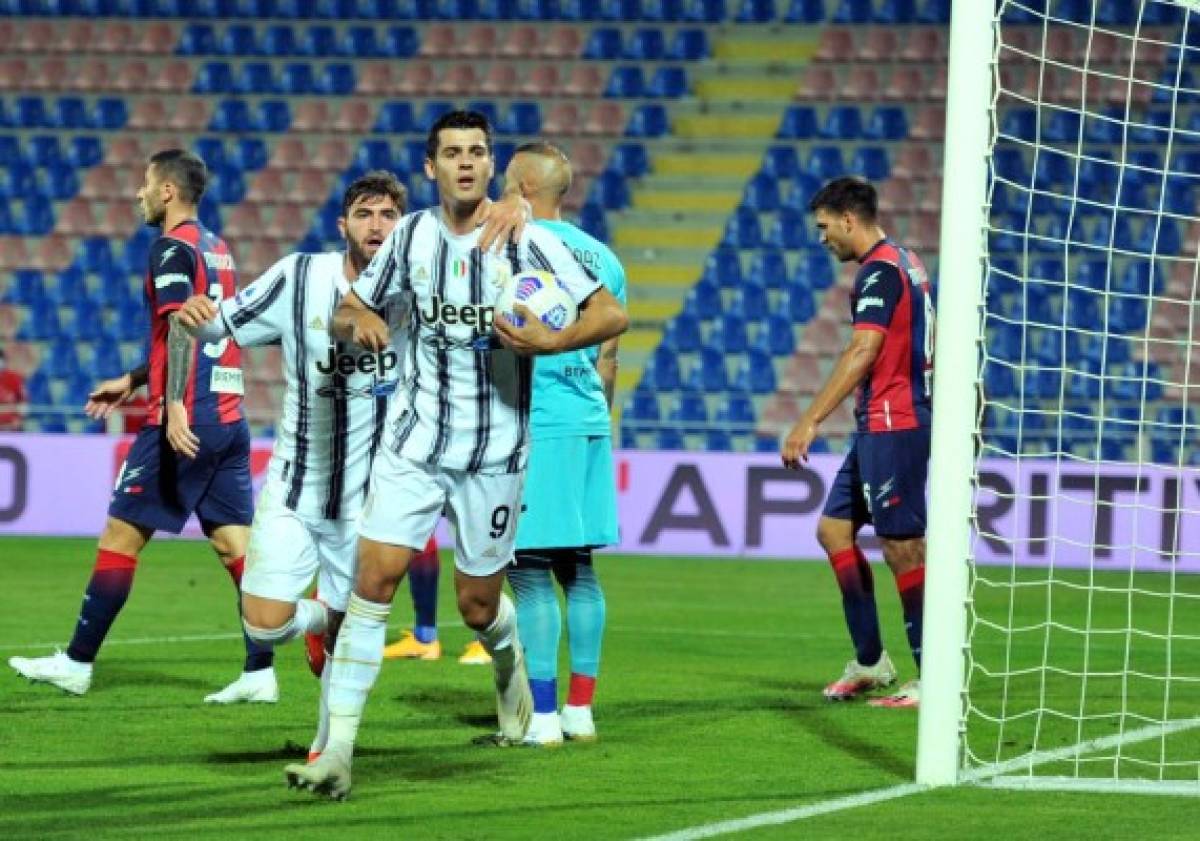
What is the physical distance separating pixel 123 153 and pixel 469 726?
1585cm

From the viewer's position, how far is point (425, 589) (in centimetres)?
986

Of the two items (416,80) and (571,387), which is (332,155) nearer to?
(416,80)

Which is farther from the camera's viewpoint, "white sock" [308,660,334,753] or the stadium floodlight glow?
the stadium floodlight glow

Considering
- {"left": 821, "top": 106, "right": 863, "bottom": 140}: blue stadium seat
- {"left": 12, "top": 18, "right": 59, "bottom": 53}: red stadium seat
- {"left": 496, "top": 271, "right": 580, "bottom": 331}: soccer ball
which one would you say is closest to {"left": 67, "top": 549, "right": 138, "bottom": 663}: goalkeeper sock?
{"left": 496, "top": 271, "right": 580, "bottom": 331}: soccer ball

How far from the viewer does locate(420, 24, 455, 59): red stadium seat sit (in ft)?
74.1

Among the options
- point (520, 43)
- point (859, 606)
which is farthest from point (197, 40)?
point (859, 606)

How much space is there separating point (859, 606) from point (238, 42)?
1535 centimetres

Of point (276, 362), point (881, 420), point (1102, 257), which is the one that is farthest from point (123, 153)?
point (881, 420)

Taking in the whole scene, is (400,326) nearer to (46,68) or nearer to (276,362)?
(276,362)

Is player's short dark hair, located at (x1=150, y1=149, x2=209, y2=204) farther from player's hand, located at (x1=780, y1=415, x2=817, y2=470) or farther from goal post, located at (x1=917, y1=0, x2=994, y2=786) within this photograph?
goal post, located at (x1=917, y1=0, x2=994, y2=786)

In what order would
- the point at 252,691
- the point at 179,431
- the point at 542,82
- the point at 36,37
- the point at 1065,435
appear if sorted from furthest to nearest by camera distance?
the point at 36,37, the point at 542,82, the point at 1065,435, the point at 252,691, the point at 179,431

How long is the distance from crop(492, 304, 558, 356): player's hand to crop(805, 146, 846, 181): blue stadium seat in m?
15.3

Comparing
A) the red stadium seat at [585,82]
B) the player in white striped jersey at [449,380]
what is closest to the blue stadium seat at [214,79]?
the red stadium seat at [585,82]

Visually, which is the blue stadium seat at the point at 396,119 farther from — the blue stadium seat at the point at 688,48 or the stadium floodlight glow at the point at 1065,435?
the stadium floodlight glow at the point at 1065,435
